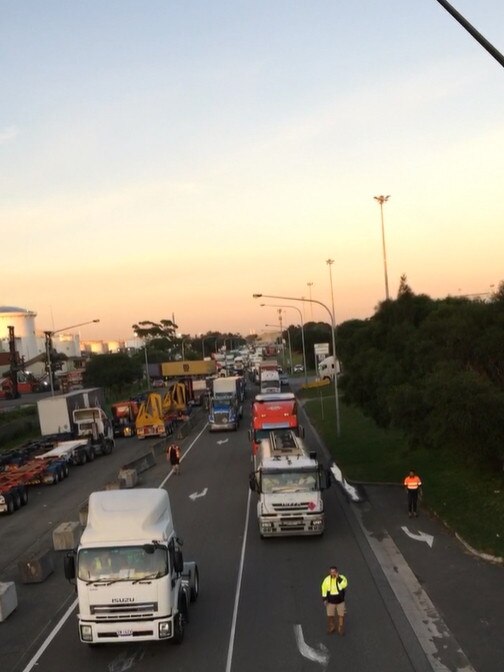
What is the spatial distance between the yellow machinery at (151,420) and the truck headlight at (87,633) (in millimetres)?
37886

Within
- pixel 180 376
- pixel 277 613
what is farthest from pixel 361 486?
pixel 180 376

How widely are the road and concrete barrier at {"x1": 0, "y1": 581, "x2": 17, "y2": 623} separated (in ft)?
0.62

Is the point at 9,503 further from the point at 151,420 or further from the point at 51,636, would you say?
the point at 151,420

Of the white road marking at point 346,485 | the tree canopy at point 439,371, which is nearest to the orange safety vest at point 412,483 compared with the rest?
the tree canopy at point 439,371

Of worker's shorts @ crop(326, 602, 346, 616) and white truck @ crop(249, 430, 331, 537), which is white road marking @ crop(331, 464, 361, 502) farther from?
worker's shorts @ crop(326, 602, 346, 616)

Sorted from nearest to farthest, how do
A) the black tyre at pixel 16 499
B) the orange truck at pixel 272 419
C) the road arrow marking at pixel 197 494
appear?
1. the road arrow marking at pixel 197 494
2. the black tyre at pixel 16 499
3. the orange truck at pixel 272 419

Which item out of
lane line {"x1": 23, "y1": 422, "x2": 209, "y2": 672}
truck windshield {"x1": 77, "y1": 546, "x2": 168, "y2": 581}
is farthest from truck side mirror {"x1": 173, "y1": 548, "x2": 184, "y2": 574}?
lane line {"x1": 23, "y1": 422, "x2": 209, "y2": 672}

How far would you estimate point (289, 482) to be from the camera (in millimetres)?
20047

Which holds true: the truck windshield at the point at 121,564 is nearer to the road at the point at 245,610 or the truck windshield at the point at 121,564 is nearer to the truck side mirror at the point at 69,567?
the truck side mirror at the point at 69,567

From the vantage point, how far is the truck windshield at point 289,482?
1986cm

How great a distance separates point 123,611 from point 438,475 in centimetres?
1768

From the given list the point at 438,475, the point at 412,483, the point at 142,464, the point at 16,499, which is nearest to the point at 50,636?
the point at 412,483

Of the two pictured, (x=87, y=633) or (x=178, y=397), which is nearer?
(x=87, y=633)

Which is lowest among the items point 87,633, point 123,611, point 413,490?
point 413,490
